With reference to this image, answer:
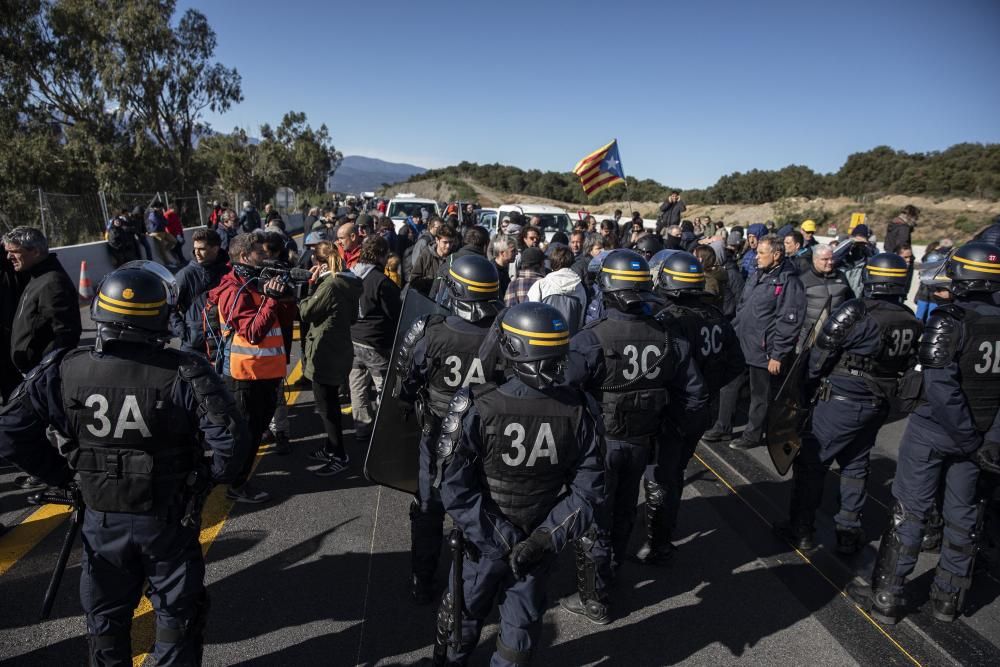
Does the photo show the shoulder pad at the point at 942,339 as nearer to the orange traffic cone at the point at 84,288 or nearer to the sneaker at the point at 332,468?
the sneaker at the point at 332,468

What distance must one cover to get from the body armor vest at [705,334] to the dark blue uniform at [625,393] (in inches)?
8.2

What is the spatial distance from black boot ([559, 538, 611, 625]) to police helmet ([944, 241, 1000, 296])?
2797 mm

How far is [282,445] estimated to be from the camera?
18.2 ft

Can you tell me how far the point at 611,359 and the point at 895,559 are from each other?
211cm

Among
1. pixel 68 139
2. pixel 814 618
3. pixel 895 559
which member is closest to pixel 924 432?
pixel 895 559

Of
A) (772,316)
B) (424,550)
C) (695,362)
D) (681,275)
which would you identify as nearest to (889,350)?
(695,362)

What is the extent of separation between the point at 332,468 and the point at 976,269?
482 cm

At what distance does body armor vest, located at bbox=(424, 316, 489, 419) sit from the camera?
10.9 ft

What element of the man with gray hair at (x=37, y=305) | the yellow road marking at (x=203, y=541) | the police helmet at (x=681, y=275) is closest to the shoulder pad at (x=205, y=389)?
the yellow road marking at (x=203, y=541)

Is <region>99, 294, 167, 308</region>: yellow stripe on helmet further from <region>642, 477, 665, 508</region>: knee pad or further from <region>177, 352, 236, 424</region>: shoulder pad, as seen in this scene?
<region>642, 477, 665, 508</region>: knee pad

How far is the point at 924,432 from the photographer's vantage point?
11.9 feet

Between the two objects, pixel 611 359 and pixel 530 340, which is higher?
pixel 530 340

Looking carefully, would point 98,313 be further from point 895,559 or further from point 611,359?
point 895,559

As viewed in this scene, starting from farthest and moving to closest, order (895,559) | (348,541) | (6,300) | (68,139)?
1. (68,139)
2. (6,300)
3. (348,541)
4. (895,559)
